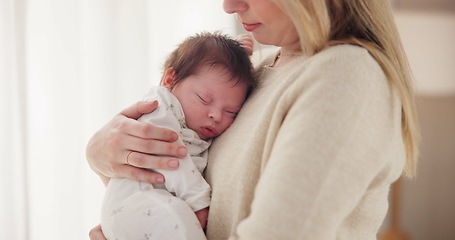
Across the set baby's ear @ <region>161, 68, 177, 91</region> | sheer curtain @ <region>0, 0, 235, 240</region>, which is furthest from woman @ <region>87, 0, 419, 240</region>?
sheer curtain @ <region>0, 0, 235, 240</region>

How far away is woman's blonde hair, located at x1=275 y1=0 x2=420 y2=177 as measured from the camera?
3.27ft

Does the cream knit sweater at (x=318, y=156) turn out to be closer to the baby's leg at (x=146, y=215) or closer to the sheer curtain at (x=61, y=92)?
the baby's leg at (x=146, y=215)

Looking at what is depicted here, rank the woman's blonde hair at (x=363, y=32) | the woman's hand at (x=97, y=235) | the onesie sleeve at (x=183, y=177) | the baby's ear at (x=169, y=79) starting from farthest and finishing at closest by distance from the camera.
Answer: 1. the baby's ear at (x=169, y=79)
2. the woman's hand at (x=97, y=235)
3. the onesie sleeve at (x=183, y=177)
4. the woman's blonde hair at (x=363, y=32)

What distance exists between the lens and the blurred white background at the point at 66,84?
1968mm

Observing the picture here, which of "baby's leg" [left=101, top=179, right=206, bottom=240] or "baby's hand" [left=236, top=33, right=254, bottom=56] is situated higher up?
"baby's hand" [left=236, top=33, right=254, bottom=56]

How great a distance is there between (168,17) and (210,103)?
1042 mm

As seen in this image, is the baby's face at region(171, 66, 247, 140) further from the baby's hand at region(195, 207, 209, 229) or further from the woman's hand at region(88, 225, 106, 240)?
the woman's hand at region(88, 225, 106, 240)

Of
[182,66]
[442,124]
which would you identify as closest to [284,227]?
[182,66]

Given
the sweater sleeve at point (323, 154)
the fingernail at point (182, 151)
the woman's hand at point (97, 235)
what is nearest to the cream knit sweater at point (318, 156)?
the sweater sleeve at point (323, 154)

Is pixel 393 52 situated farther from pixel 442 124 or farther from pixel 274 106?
pixel 442 124

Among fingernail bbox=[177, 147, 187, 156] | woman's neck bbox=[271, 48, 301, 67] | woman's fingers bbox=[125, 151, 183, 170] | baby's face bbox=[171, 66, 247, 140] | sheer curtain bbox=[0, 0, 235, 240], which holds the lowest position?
sheer curtain bbox=[0, 0, 235, 240]

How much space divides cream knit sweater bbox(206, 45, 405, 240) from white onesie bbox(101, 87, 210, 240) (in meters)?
0.05

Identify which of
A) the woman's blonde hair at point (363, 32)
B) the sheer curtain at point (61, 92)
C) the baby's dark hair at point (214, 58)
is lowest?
the sheer curtain at point (61, 92)

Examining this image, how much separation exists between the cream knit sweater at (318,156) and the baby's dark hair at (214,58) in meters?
0.20
